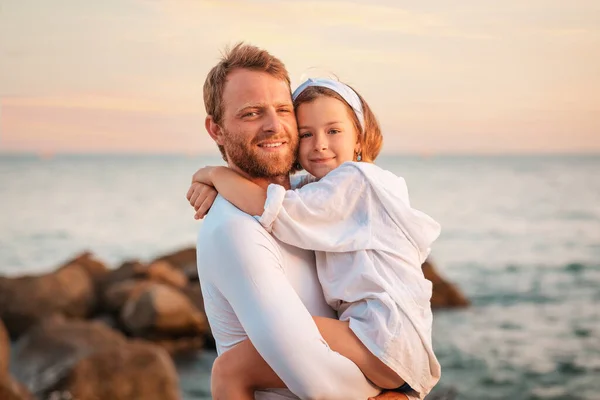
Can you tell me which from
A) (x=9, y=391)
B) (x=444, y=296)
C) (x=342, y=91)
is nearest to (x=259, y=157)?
(x=342, y=91)

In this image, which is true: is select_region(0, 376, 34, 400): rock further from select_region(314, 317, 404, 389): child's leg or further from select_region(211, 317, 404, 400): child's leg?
select_region(314, 317, 404, 389): child's leg

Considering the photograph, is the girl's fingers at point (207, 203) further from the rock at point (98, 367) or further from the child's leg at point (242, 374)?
the rock at point (98, 367)

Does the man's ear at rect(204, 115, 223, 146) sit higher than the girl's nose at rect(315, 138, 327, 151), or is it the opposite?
the man's ear at rect(204, 115, 223, 146)

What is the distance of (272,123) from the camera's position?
3.21 m

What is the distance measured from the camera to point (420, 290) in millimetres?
3076

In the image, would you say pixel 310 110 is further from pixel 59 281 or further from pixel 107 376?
pixel 59 281

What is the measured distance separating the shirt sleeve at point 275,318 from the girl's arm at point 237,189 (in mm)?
117

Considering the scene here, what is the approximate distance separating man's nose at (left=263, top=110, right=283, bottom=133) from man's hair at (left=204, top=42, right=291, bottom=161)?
0.17 metres

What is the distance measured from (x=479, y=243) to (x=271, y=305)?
28923 mm

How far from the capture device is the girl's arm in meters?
3.03

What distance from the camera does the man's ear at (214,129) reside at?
3.42 metres

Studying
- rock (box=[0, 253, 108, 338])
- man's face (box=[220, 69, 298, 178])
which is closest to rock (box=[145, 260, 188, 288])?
rock (box=[0, 253, 108, 338])

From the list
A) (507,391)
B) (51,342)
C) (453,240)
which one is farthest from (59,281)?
(453,240)

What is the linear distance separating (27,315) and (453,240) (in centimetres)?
2153
